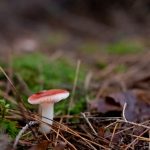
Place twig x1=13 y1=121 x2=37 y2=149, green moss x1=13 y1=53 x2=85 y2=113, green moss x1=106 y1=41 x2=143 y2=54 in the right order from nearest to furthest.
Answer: twig x1=13 y1=121 x2=37 y2=149, green moss x1=13 y1=53 x2=85 y2=113, green moss x1=106 y1=41 x2=143 y2=54

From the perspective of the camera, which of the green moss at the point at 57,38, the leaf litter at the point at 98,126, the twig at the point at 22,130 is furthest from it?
the green moss at the point at 57,38

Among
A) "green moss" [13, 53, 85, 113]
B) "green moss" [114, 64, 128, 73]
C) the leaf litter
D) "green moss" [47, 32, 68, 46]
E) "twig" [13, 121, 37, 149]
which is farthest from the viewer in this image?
"green moss" [47, 32, 68, 46]

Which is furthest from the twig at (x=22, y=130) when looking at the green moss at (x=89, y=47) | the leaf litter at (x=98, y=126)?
the green moss at (x=89, y=47)

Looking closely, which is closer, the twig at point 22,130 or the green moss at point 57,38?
the twig at point 22,130

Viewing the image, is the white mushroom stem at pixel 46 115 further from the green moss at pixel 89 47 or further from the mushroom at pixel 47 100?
the green moss at pixel 89 47

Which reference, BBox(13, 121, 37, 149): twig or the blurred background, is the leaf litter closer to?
BBox(13, 121, 37, 149): twig

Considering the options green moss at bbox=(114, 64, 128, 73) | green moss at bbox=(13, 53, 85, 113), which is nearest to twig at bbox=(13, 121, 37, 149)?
green moss at bbox=(13, 53, 85, 113)

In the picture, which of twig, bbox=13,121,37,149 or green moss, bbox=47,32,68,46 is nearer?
twig, bbox=13,121,37,149

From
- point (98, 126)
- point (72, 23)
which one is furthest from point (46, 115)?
point (72, 23)

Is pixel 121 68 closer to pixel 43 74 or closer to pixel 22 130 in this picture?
pixel 43 74
